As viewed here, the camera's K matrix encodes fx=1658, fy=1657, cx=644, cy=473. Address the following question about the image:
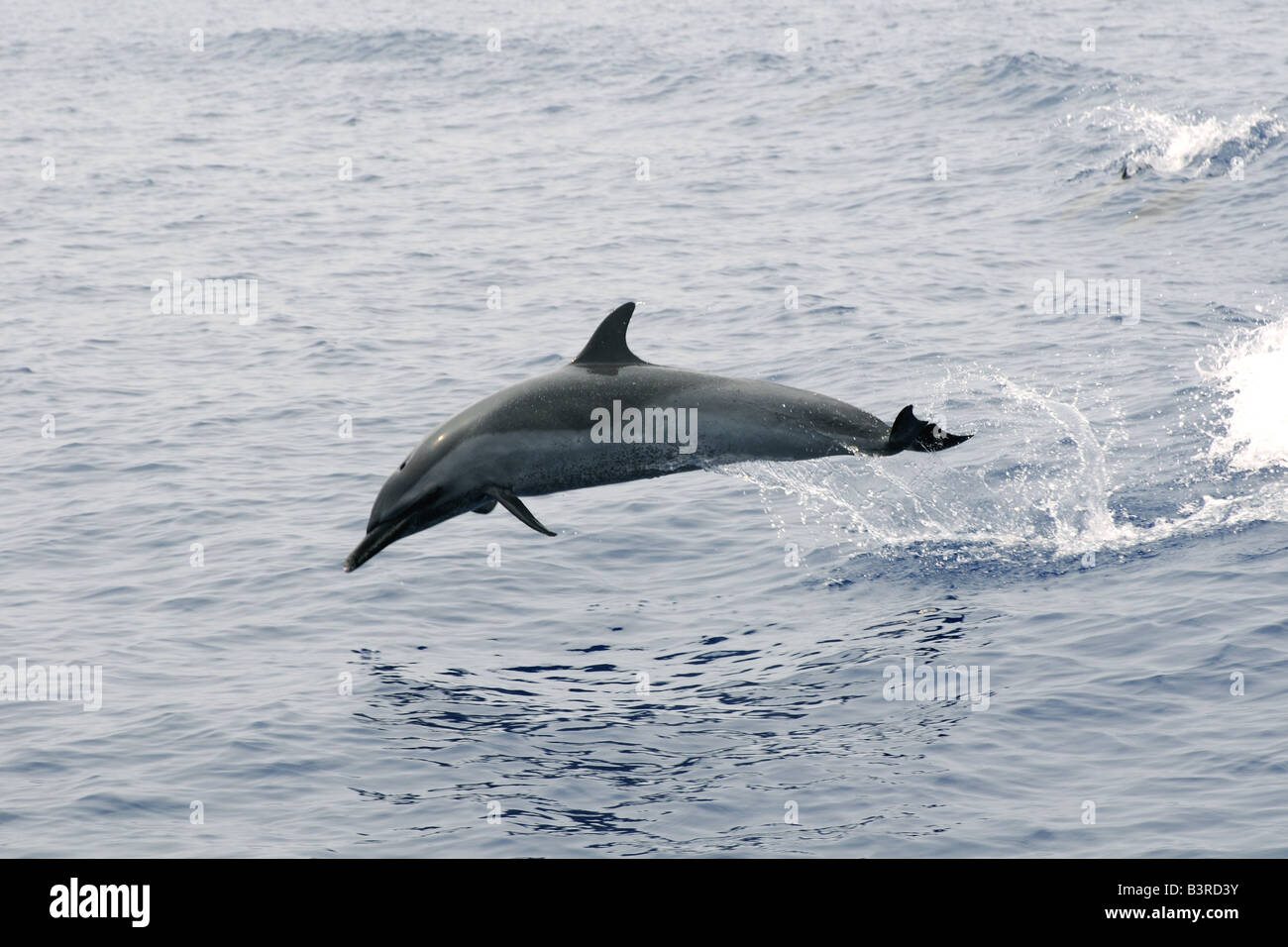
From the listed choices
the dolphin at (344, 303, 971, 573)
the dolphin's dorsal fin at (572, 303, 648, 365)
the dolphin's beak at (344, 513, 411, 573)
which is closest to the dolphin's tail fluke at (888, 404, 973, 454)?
the dolphin at (344, 303, 971, 573)

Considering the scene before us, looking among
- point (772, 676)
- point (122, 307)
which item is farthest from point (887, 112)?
point (772, 676)

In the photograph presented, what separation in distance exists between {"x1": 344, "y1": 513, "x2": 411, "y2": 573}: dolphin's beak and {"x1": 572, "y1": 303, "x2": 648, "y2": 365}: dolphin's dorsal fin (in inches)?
69.0

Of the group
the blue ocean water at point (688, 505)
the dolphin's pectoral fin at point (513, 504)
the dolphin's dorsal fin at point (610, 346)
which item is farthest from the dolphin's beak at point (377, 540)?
the dolphin's dorsal fin at point (610, 346)

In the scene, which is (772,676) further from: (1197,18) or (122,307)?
(1197,18)

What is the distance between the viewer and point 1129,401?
19.8m

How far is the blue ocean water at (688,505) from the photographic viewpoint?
1105cm

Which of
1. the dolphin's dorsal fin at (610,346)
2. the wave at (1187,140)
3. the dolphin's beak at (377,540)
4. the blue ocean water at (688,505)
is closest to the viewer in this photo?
the blue ocean water at (688,505)

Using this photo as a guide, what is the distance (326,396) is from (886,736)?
12553 mm

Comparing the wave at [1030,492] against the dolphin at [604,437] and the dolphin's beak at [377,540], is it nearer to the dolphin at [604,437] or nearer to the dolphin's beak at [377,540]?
the dolphin at [604,437]

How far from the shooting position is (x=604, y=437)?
473 inches

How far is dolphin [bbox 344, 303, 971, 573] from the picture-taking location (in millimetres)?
11984

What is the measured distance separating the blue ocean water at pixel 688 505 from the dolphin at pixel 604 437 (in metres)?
1.02

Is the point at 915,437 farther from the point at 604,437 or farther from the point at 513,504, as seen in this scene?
the point at 513,504

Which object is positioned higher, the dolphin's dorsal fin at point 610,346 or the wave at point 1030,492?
the dolphin's dorsal fin at point 610,346
